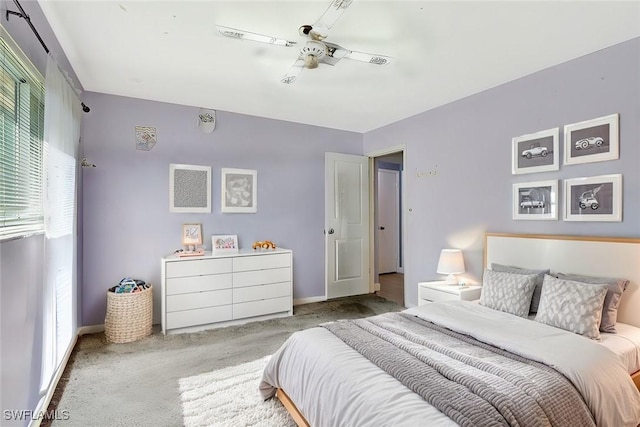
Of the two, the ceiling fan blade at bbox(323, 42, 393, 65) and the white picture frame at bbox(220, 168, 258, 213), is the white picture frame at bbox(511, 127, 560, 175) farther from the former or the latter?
the white picture frame at bbox(220, 168, 258, 213)

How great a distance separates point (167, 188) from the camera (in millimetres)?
3633

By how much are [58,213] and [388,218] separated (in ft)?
18.8

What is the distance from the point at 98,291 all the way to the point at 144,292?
0.55 m

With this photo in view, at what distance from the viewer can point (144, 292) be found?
10.5 feet

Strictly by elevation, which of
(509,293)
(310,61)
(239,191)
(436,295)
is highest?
(310,61)

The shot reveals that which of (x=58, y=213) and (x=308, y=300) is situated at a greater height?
(x=58, y=213)

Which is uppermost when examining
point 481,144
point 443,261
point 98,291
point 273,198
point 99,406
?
point 481,144

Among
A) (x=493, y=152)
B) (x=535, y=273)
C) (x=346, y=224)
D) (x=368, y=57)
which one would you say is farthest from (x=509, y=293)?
(x=346, y=224)

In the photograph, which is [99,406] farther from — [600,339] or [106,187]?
[600,339]

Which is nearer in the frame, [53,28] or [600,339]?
[600,339]

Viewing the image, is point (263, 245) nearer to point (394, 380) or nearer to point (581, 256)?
point (394, 380)

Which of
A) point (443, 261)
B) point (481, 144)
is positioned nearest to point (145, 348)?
point (443, 261)

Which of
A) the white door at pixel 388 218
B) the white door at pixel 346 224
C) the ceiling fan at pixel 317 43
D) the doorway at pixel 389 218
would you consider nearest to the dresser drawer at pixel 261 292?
the white door at pixel 346 224

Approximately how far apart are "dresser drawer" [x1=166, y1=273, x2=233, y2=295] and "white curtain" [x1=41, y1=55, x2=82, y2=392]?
826 mm
